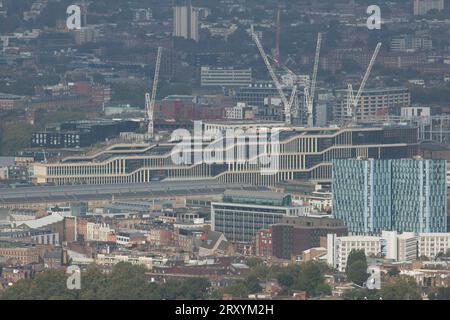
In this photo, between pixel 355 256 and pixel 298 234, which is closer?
pixel 355 256

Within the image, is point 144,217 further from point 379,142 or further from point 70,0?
point 70,0

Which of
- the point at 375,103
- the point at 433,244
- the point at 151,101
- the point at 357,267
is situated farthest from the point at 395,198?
the point at 375,103

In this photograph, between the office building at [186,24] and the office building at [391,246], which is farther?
the office building at [186,24]

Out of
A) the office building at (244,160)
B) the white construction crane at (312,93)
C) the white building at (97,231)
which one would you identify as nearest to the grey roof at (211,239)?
the white building at (97,231)

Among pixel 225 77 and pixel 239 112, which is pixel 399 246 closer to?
pixel 239 112

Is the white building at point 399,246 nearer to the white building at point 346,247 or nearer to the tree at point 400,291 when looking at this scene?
the white building at point 346,247

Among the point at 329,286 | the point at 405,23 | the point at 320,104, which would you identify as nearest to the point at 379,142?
the point at 320,104
